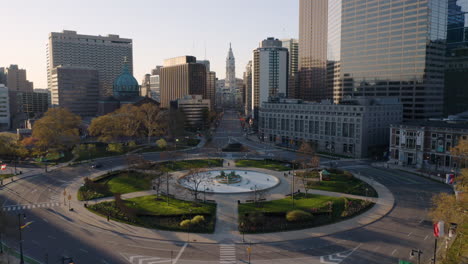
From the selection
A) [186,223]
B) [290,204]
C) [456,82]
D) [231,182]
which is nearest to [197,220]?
[186,223]

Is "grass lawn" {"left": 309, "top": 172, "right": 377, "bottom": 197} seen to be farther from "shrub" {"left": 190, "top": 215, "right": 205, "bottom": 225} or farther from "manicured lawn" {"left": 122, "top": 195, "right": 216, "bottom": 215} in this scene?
"shrub" {"left": 190, "top": 215, "right": 205, "bottom": 225}

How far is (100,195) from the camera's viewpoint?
3086 inches

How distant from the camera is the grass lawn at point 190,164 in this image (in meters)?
107

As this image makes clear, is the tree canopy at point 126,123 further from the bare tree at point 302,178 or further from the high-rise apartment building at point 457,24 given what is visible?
the high-rise apartment building at point 457,24

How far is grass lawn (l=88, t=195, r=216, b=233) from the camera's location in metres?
61.6

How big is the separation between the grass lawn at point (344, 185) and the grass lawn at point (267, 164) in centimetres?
1653

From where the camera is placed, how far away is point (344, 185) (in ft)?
286

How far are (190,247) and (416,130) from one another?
86.5 metres

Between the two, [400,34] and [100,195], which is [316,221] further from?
[400,34]

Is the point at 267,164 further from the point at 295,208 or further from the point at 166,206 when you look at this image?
the point at 166,206

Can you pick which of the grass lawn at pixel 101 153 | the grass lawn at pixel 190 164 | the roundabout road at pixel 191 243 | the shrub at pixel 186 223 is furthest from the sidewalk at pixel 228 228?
the grass lawn at pixel 101 153

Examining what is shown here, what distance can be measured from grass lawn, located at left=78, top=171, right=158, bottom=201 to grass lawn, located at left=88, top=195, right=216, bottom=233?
768cm

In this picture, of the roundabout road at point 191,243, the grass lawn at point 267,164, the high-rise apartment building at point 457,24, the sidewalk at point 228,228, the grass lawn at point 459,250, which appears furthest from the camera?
the high-rise apartment building at point 457,24

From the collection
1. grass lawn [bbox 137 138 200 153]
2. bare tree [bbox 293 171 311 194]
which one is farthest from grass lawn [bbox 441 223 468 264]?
grass lawn [bbox 137 138 200 153]
